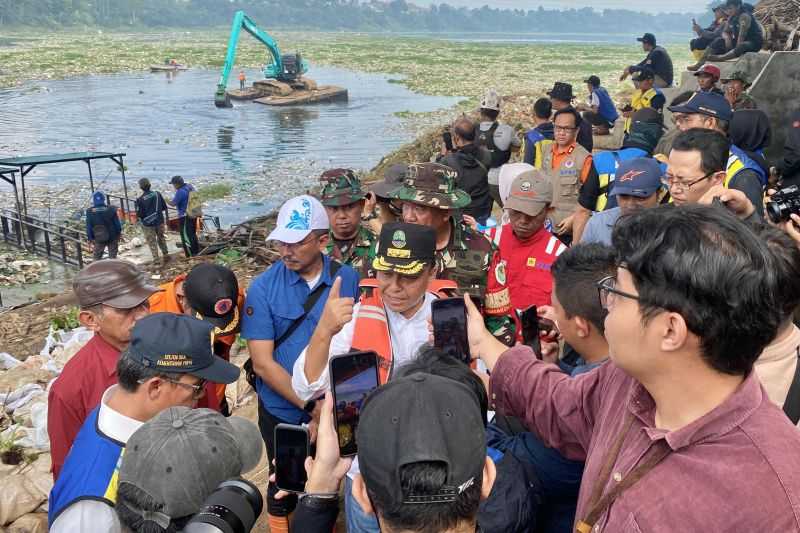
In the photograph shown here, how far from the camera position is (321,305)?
126 inches

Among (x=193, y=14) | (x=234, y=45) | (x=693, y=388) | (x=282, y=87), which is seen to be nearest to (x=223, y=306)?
(x=693, y=388)

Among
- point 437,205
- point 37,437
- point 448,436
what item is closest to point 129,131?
point 37,437

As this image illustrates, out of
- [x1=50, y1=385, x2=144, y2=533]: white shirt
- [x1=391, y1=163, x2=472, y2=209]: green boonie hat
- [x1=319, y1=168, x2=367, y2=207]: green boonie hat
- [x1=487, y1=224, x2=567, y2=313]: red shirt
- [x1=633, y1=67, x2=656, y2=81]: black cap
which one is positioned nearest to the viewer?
[x1=50, y1=385, x2=144, y2=533]: white shirt

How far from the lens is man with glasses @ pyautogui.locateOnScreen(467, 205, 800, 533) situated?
1293 mm

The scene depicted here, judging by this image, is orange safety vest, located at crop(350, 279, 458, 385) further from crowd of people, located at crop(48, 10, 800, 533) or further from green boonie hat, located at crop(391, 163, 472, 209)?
green boonie hat, located at crop(391, 163, 472, 209)

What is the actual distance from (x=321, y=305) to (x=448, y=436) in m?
1.98

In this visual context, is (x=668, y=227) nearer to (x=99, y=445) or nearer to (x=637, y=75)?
(x=99, y=445)

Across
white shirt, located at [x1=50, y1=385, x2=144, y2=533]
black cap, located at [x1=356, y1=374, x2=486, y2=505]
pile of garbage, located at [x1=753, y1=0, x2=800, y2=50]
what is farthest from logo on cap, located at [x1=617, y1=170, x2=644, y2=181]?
pile of garbage, located at [x1=753, y1=0, x2=800, y2=50]

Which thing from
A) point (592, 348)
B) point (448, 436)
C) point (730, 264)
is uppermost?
point (730, 264)

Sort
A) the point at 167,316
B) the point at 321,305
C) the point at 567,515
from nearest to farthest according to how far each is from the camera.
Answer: the point at 567,515, the point at 167,316, the point at 321,305

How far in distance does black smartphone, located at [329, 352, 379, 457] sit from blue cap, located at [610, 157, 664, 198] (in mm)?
2501

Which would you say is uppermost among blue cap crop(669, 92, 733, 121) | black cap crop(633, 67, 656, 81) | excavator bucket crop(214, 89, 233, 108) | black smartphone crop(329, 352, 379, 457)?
Answer: black cap crop(633, 67, 656, 81)

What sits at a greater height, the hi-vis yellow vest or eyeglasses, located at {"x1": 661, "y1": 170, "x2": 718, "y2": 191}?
the hi-vis yellow vest

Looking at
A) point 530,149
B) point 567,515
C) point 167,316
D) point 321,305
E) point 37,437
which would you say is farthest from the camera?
point 530,149
